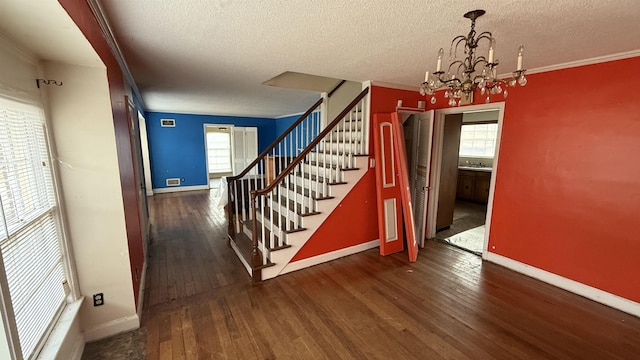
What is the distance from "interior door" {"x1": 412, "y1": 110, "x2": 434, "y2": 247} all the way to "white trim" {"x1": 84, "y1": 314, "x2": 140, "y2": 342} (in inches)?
134

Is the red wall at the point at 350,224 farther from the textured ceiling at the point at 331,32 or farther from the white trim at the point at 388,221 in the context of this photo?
the textured ceiling at the point at 331,32

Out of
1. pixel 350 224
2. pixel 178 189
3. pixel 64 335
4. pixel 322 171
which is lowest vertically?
pixel 178 189

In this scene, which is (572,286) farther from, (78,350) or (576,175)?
(78,350)

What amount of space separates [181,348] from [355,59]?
2828 millimetres

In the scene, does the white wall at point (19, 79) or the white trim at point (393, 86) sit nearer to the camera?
the white wall at point (19, 79)

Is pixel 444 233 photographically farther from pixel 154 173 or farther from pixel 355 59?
pixel 154 173

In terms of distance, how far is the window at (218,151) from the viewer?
997cm

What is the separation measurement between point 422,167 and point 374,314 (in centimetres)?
224

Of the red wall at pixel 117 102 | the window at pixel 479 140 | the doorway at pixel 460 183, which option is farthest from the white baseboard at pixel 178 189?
the window at pixel 479 140

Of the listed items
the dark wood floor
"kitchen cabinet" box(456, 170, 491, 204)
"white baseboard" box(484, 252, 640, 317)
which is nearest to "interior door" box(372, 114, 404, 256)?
the dark wood floor

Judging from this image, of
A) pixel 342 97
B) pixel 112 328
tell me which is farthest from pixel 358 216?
pixel 112 328

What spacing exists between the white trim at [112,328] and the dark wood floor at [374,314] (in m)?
0.12

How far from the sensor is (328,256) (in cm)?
325

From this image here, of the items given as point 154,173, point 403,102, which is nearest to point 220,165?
point 154,173
